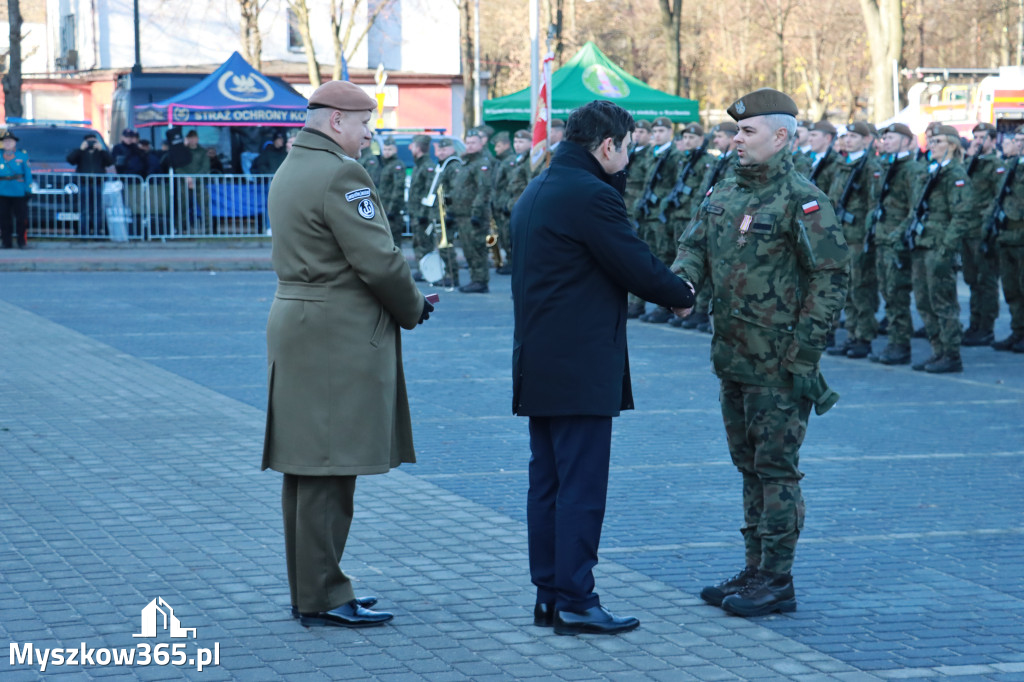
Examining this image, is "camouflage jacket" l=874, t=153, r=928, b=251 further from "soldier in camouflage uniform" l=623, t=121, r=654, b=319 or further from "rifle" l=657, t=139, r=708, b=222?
"soldier in camouflage uniform" l=623, t=121, r=654, b=319

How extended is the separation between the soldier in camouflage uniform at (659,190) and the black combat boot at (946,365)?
154 inches

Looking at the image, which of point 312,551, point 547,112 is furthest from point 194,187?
point 312,551

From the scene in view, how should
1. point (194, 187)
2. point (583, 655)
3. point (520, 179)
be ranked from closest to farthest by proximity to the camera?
point (583, 655), point (520, 179), point (194, 187)

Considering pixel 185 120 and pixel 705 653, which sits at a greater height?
pixel 185 120

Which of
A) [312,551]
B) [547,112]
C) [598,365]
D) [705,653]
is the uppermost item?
[547,112]

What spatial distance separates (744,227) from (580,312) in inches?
30.6

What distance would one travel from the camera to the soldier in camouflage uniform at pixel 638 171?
16.3 meters

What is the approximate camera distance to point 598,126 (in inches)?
201

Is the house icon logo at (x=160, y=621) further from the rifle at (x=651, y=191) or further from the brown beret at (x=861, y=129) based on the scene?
the rifle at (x=651, y=191)

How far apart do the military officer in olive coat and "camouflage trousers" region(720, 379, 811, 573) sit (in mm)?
1320

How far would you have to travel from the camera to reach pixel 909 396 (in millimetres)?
11062

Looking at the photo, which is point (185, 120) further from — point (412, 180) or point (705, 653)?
point (705, 653)

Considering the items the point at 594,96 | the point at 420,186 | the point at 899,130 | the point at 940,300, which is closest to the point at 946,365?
the point at 940,300

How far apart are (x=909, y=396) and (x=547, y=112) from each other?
25.9 feet
